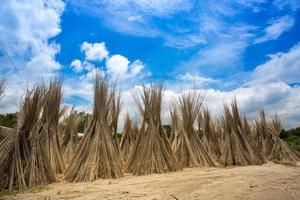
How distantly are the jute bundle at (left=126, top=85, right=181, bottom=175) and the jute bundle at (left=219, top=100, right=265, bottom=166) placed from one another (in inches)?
→ 99.7

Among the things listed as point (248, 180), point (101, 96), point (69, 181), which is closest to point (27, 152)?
point (69, 181)

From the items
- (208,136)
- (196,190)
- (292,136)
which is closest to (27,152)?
(196,190)

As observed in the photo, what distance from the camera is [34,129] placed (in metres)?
6.96

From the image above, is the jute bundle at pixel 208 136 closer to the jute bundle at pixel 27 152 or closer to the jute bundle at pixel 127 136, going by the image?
the jute bundle at pixel 127 136

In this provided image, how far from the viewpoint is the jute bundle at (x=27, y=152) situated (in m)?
6.41

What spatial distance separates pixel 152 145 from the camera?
7.88 meters

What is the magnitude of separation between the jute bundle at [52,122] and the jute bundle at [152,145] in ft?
4.92

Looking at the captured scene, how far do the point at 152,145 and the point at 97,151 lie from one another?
1.28 metres

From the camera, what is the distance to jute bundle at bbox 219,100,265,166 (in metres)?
10.1

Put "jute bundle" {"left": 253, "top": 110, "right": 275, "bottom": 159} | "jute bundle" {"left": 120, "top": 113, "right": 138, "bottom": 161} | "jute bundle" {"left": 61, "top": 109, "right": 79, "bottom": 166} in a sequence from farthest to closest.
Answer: "jute bundle" {"left": 253, "top": 110, "right": 275, "bottom": 159} < "jute bundle" {"left": 120, "top": 113, "right": 138, "bottom": 161} < "jute bundle" {"left": 61, "top": 109, "right": 79, "bottom": 166}

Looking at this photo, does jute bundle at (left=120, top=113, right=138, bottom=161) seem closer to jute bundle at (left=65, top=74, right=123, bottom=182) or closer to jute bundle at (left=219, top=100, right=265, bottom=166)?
jute bundle at (left=219, top=100, right=265, bottom=166)

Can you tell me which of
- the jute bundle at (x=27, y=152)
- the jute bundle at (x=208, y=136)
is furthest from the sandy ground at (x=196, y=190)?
the jute bundle at (x=208, y=136)

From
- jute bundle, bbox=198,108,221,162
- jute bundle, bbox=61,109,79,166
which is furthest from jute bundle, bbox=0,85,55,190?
jute bundle, bbox=198,108,221,162

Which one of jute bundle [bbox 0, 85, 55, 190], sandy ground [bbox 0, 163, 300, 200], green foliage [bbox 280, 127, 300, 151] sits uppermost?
green foliage [bbox 280, 127, 300, 151]
